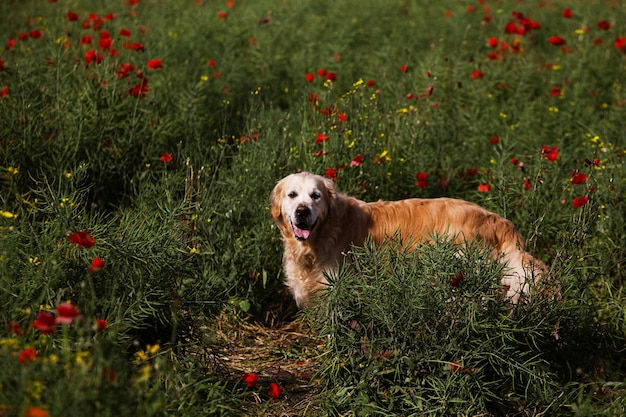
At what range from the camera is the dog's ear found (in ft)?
16.2

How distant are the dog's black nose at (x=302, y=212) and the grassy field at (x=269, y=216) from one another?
1.43 ft

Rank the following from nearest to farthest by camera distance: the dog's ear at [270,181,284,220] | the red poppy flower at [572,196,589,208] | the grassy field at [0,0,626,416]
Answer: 1. the grassy field at [0,0,626,416]
2. the red poppy flower at [572,196,589,208]
3. the dog's ear at [270,181,284,220]

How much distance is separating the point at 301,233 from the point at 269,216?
408mm

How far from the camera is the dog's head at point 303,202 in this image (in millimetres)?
4758

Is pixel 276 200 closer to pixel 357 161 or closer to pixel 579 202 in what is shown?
pixel 357 161

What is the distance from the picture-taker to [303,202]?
473cm

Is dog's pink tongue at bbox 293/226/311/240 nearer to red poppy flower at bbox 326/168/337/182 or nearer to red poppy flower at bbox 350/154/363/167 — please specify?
red poppy flower at bbox 326/168/337/182

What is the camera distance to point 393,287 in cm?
372

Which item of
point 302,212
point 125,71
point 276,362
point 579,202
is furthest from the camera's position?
point 125,71

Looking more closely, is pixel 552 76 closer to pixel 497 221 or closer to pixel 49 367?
pixel 497 221

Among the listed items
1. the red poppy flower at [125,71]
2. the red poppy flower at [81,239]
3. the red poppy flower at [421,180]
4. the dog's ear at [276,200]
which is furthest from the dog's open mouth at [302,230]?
the red poppy flower at [81,239]

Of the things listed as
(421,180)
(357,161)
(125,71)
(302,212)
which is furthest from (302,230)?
(125,71)

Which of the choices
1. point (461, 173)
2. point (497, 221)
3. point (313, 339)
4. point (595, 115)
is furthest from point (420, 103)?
point (313, 339)

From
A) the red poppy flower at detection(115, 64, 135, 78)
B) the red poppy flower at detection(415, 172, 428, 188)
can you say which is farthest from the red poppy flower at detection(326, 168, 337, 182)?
the red poppy flower at detection(115, 64, 135, 78)
